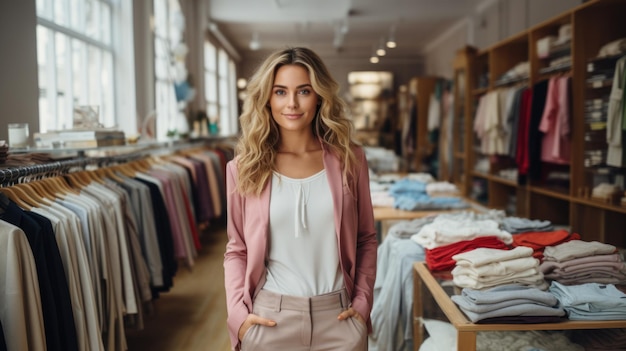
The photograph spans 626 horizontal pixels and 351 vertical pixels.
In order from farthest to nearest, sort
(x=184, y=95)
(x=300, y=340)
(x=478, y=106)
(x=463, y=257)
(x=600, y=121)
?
(x=478, y=106) → (x=184, y=95) → (x=600, y=121) → (x=463, y=257) → (x=300, y=340)

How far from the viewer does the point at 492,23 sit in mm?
9500

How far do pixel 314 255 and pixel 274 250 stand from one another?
121 millimetres

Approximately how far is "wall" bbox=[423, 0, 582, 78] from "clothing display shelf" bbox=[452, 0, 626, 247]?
1.60ft

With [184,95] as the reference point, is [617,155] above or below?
below

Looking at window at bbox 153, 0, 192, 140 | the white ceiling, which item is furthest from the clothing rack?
the white ceiling

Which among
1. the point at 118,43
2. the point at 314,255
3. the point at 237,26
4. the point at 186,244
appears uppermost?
the point at 237,26

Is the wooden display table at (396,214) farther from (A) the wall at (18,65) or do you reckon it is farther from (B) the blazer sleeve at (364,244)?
(A) the wall at (18,65)

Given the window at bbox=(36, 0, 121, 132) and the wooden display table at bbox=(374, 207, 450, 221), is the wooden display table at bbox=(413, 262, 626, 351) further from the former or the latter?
the window at bbox=(36, 0, 121, 132)

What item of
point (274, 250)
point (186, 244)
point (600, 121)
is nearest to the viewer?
point (274, 250)

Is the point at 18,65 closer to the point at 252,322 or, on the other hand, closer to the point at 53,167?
the point at 53,167

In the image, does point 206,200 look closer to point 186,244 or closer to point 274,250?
point 186,244

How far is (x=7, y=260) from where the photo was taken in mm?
1911

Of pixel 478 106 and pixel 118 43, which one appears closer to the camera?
pixel 118 43

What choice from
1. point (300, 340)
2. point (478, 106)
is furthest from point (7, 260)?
point (478, 106)
